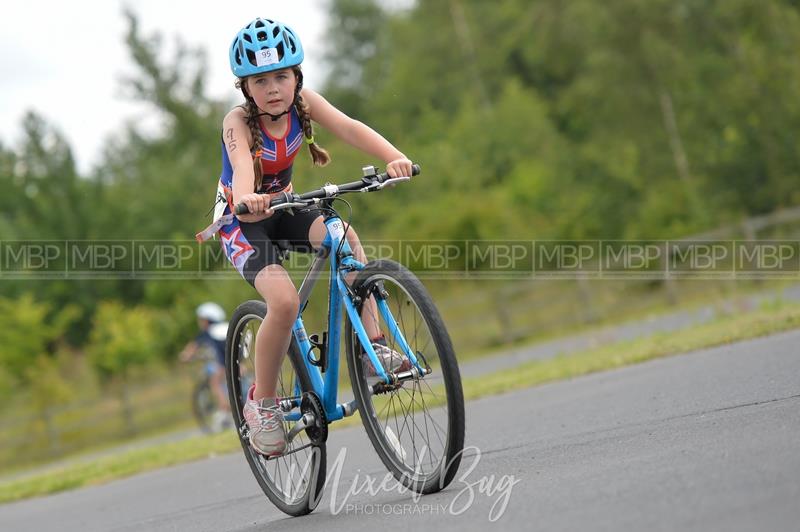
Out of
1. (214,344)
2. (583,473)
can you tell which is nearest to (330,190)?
(583,473)

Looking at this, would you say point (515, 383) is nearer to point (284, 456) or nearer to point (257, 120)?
point (284, 456)

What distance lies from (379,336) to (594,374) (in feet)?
19.3

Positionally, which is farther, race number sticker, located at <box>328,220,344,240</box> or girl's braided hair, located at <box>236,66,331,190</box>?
girl's braided hair, located at <box>236,66,331,190</box>

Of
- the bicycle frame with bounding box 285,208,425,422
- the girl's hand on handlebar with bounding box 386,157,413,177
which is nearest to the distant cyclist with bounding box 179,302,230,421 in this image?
the bicycle frame with bounding box 285,208,425,422

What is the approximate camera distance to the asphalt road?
4.18 metres

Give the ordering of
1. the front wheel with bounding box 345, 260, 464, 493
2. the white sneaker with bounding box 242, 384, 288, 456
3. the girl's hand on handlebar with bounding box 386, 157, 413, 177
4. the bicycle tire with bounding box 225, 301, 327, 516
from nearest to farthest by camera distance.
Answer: the front wheel with bounding box 345, 260, 464, 493 < the girl's hand on handlebar with bounding box 386, 157, 413, 177 < the bicycle tire with bounding box 225, 301, 327, 516 < the white sneaker with bounding box 242, 384, 288, 456

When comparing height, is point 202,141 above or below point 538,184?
above

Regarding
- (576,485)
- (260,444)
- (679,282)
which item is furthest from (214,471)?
(679,282)

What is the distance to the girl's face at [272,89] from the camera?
19.1 ft

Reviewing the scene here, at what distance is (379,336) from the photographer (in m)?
5.54

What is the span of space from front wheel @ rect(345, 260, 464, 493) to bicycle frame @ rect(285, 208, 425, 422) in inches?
1.7

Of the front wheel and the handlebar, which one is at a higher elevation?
the handlebar

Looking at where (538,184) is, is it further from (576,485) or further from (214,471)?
(576,485)

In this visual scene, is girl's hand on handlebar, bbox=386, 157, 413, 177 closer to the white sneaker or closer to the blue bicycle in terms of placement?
the blue bicycle
